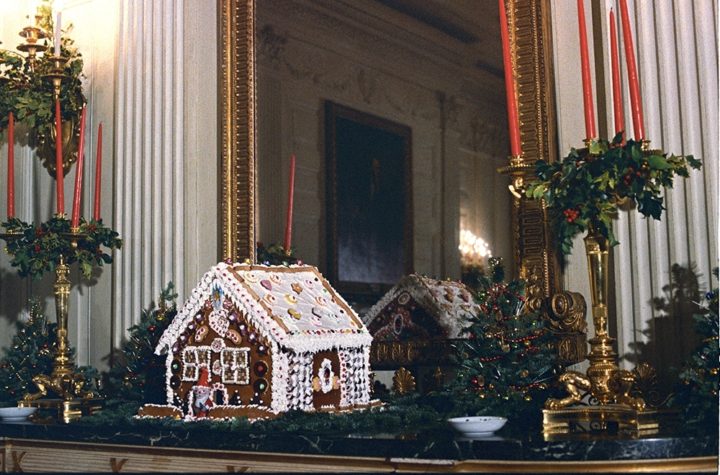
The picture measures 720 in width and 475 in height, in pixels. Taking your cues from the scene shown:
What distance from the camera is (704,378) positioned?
2.78m

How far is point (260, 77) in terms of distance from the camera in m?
4.55

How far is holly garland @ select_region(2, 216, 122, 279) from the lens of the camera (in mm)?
4164

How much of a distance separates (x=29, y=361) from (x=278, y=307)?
1.68 m

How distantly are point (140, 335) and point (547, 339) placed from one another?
1.81 m

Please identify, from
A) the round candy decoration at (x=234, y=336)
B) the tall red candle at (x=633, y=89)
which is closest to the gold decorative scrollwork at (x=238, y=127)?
the round candy decoration at (x=234, y=336)

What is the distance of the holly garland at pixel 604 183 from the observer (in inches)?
113

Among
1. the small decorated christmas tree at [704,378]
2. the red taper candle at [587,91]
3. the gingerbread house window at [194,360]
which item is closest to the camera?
the small decorated christmas tree at [704,378]

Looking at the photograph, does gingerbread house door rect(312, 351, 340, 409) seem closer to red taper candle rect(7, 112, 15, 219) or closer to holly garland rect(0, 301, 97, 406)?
holly garland rect(0, 301, 97, 406)

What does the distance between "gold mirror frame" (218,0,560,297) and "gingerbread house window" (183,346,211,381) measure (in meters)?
1.01

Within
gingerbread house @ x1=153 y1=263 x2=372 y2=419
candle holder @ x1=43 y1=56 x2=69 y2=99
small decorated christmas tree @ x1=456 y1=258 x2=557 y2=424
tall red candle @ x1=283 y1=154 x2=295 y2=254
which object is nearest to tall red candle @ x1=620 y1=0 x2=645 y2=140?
small decorated christmas tree @ x1=456 y1=258 x2=557 y2=424

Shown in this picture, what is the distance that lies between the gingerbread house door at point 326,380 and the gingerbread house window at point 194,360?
16.1 inches

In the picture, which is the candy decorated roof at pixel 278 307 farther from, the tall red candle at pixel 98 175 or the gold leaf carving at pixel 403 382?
the tall red candle at pixel 98 175

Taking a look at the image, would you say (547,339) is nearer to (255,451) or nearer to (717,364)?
(717,364)

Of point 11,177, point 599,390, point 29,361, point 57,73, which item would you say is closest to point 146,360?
point 29,361
